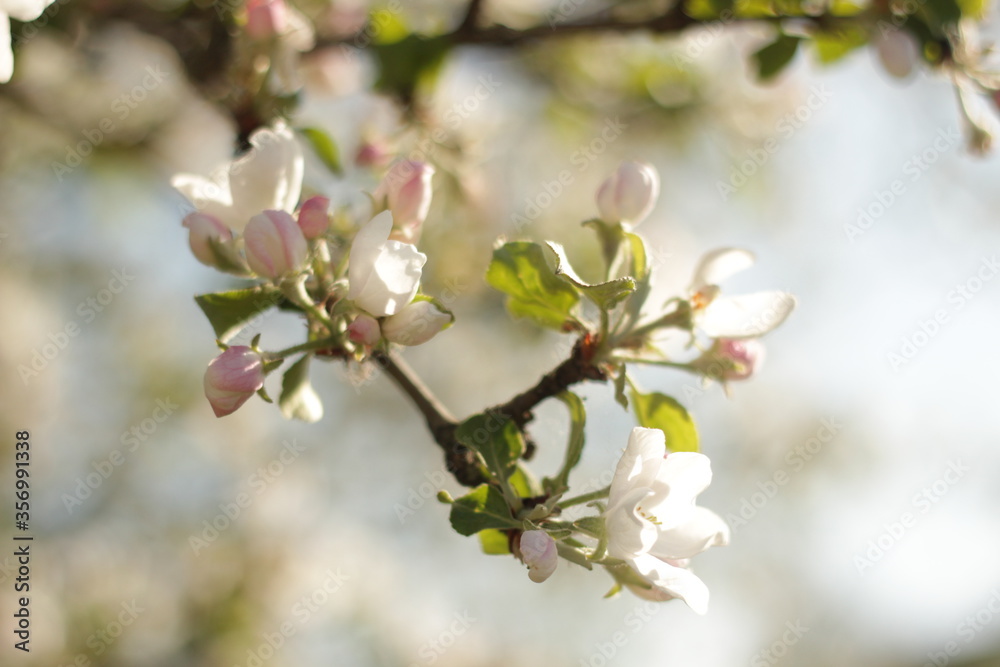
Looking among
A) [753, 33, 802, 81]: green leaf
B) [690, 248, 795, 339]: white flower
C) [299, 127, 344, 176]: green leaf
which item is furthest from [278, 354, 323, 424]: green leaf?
[753, 33, 802, 81]: green leaf

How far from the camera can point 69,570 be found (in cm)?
321

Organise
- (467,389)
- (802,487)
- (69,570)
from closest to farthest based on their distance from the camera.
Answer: (69,570) < (467,389) < (802,487)

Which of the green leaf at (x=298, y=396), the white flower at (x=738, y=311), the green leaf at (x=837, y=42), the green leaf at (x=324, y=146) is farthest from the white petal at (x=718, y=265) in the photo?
the green leaf at (x=837, y=42)

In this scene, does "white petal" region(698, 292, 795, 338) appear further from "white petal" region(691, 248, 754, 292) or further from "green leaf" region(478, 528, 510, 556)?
"green leaf" region(478, 528, 510, 556)

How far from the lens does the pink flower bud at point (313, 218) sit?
0.93 m

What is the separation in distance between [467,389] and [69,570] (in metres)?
1.81

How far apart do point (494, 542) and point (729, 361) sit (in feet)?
1.21

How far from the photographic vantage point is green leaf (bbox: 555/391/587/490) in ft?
3.00

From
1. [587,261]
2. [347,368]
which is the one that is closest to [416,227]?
[347,368]

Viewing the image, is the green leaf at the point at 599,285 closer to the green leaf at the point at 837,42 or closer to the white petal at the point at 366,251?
the white petal at the point at 366,251

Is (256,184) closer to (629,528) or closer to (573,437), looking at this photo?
(573,437)

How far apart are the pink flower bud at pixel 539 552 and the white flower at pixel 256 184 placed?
49 cm

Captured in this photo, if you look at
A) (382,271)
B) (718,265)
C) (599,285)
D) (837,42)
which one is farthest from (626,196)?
(837,42)

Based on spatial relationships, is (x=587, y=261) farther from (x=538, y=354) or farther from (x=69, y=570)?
(x=69, y=570)
